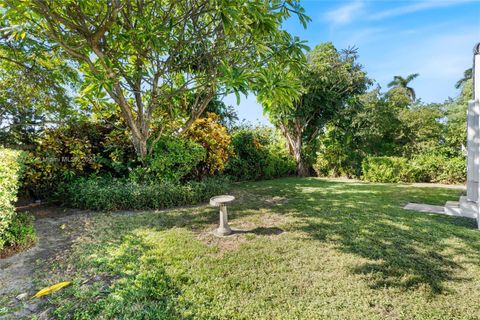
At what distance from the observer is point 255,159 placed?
1141 cm

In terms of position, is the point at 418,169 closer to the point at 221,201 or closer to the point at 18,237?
the point at 221,201

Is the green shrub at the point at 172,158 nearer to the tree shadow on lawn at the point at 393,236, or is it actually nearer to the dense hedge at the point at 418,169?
the tree shadow on lawn at the point at 393,236

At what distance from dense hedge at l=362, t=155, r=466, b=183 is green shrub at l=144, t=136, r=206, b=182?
775cm

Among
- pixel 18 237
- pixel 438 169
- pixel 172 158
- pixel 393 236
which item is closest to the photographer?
pixel 18 237

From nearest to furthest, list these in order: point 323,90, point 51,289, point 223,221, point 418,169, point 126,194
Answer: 1. point 51,289
2. point 223,221
3. point 126,194
4. point 418,169
5. point 323,90

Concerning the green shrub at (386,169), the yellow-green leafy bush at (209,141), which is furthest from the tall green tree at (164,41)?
the green shrub at (386,169)

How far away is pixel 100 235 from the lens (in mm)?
4195

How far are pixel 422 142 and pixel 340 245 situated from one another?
417 inches

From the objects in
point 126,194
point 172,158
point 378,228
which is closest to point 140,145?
point 172,158

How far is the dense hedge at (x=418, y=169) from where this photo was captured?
30.5ft

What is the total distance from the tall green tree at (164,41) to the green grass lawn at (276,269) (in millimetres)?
2654

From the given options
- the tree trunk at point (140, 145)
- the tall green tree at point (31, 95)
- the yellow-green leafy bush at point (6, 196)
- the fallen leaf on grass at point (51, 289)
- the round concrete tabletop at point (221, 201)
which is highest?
the tall green tree at point (31, 95)

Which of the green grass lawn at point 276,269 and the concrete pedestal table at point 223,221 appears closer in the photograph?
the green grass lawn at point 276,269

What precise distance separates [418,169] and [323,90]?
545cm
